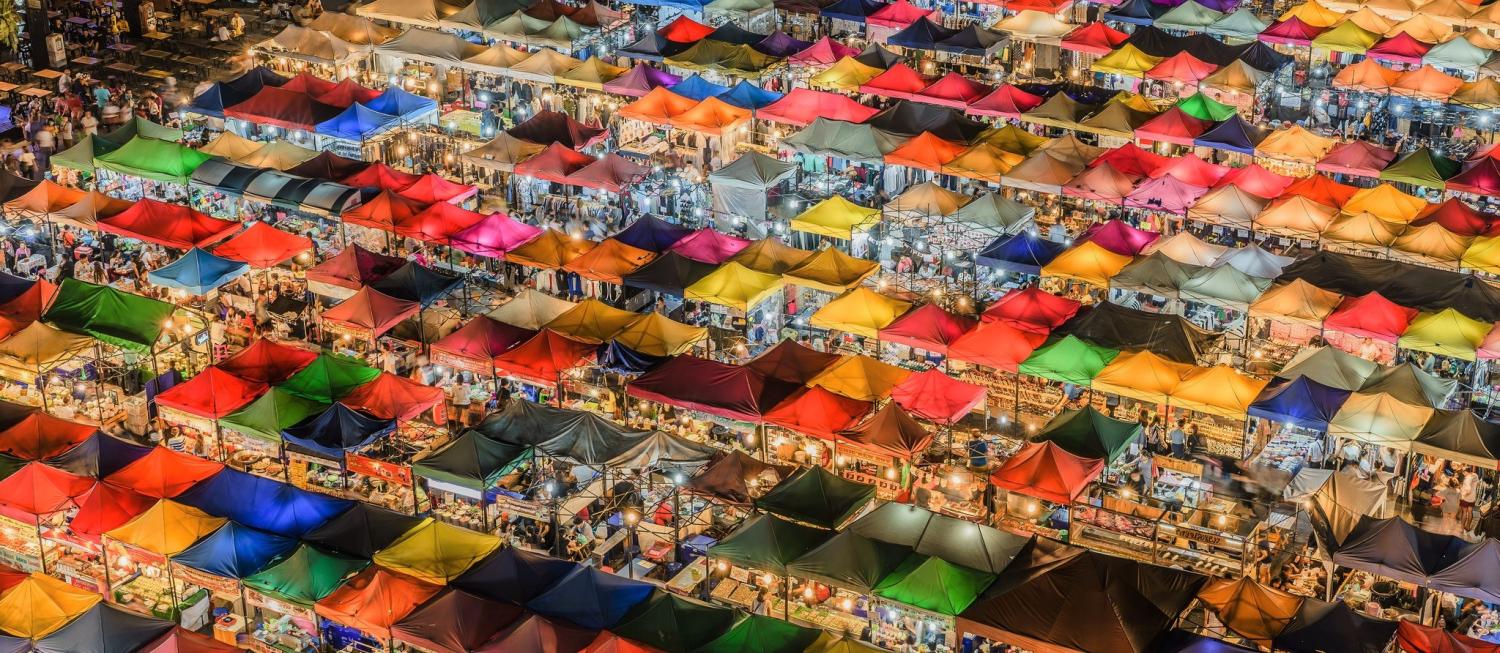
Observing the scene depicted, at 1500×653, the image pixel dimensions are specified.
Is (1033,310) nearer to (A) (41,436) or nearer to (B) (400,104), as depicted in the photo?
(A) (41,436)

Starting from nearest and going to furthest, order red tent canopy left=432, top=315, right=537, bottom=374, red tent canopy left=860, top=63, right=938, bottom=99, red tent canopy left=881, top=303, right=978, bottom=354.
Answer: red tent canopy left=432, top=315, right=537, bottom=374, red tent canopy left=881, top=303, right=978, bottom=354, red tent canopy left=860, top=63, right=938, bottom=99

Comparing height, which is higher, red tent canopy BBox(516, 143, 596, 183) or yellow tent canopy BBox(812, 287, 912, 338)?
yellow tent canopy BBox(812, 287, 912, 338)

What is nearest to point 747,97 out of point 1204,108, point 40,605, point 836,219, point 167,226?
point 836,219

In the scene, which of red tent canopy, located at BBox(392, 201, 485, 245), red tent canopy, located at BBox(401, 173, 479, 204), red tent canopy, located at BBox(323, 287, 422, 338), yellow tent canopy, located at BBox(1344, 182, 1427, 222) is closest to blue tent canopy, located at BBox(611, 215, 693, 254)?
red tent canopy, located at BBox(392, 201, 485, 245)

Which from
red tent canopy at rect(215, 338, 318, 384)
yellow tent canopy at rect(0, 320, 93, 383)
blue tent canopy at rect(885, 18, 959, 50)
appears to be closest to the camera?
red tent canopy at rect(215, 338, 318, 384)

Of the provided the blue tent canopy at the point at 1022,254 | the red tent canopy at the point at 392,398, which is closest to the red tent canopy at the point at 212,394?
the red tent canopy at the point at 392,398

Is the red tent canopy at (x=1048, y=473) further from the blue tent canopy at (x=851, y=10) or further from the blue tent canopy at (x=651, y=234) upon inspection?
the blue tent canopy at (x=851, y=10)

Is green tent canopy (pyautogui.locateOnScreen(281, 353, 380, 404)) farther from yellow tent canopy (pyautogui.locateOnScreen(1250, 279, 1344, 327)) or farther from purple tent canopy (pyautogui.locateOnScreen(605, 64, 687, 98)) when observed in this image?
yellow tent canopy (pyautogui.locateOnScreen(1250, 279, 1344, 327))
